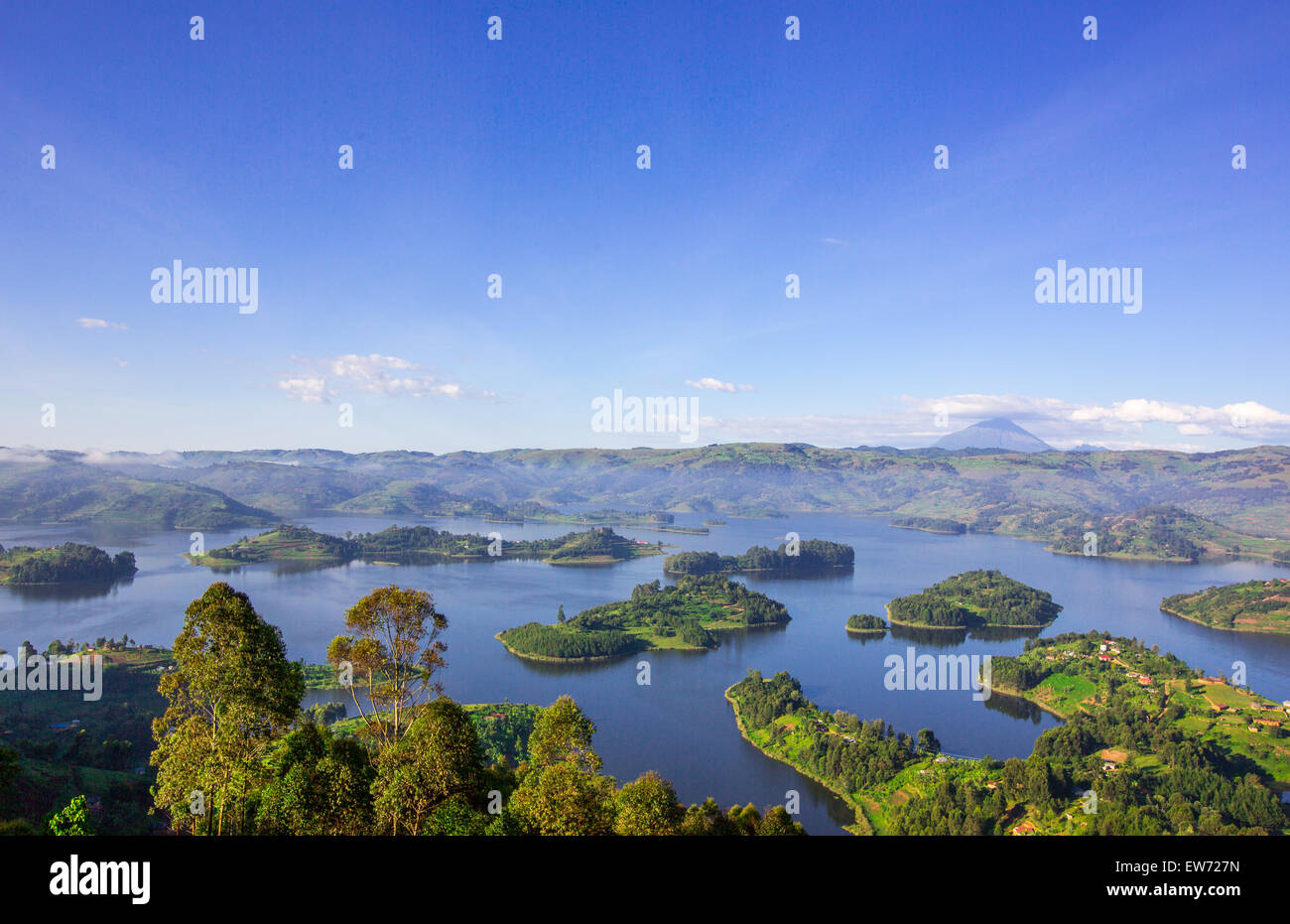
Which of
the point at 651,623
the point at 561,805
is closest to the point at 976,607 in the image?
the point at 651,623

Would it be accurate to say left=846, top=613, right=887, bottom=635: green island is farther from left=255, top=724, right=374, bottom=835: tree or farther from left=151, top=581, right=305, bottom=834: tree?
left=151, top=581, right=305, bottom=834: tree

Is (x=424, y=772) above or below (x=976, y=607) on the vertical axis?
above

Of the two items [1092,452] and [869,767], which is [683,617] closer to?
[869,767]

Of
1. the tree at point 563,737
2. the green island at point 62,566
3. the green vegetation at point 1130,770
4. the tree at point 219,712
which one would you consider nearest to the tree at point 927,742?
the green vegetation at point 1130,770

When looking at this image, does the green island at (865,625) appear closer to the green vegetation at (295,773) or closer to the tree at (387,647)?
the green vegetation at (295,773)

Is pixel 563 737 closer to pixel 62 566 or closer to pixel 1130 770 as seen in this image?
pixel 1130 770

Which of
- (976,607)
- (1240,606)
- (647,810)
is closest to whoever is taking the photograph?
A: (647,810)
